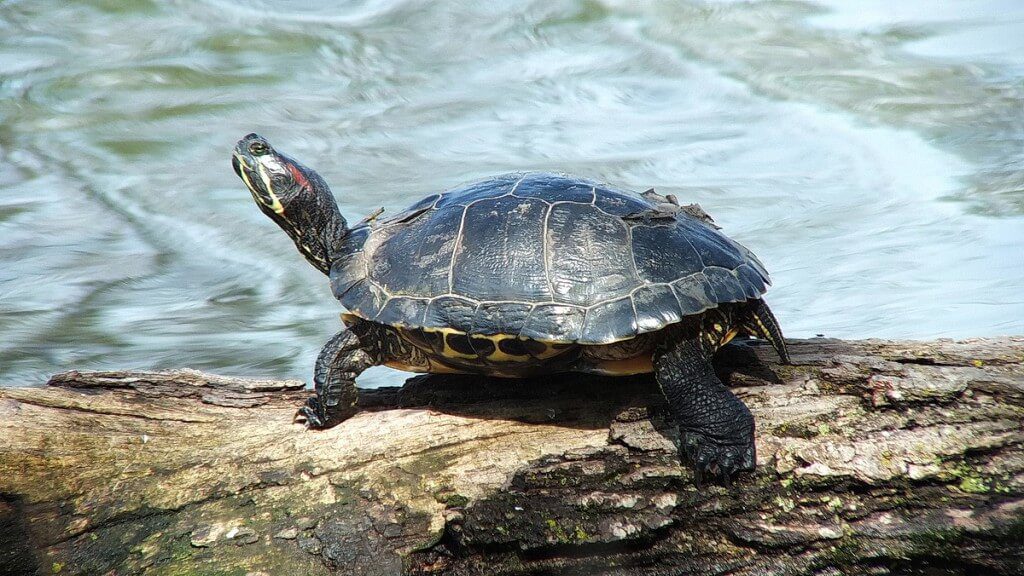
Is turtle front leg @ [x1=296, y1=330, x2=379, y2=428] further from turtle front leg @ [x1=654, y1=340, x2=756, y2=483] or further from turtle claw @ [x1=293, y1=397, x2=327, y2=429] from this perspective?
turtle front leg @ [x1=654, y1=340, x2=756, y2=483]

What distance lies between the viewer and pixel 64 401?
360 centimetres

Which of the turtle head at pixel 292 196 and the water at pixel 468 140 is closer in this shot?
the turtle head at pixel 292 196

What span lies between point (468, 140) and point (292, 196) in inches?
321

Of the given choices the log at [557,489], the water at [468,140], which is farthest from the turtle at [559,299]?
the water at [468,140]

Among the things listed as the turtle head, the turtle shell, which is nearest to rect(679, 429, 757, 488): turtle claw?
the turtle shell

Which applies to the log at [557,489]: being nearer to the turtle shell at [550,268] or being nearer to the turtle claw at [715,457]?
the turtle claw at [715,457]

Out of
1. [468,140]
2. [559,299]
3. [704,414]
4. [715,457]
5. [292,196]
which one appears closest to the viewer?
[715,457]

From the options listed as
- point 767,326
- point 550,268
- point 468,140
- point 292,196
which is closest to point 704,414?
point 767,326

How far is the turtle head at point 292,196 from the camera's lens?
4.21 metres

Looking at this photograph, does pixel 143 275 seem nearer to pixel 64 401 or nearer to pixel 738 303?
pixel 64 401

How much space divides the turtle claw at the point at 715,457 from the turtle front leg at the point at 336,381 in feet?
4.65

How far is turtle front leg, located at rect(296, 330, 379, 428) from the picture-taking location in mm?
3615

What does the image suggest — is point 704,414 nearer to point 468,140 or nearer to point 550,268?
point 550,268

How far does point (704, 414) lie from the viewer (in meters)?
3.23
